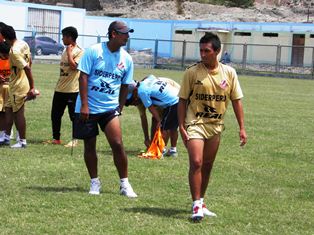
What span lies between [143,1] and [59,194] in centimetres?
7698

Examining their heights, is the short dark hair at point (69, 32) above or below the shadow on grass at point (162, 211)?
above

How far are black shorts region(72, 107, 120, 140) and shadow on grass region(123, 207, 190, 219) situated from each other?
1.08 m

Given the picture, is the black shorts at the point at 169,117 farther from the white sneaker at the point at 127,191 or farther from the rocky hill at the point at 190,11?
the rocky hill at the point at 190,11

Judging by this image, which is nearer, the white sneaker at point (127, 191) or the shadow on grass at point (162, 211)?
the shadow on grass at point (162, 211)

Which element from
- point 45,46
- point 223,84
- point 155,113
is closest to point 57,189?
point 223,84

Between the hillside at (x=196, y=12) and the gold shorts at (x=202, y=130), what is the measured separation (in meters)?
63.9

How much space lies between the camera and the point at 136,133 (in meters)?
14.7

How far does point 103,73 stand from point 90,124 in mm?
600

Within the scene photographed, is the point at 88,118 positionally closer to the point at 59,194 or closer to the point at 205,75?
the point at 59,194

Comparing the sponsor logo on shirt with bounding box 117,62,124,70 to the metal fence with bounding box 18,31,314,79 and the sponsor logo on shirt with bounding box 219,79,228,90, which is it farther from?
the metal fence with bounding box 18,31,314,79

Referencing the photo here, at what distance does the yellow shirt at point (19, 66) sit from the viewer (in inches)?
450

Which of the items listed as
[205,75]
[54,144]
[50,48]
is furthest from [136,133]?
[50,48]

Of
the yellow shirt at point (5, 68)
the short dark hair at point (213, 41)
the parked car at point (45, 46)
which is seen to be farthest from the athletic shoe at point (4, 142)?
the parked car at point (45, 46)

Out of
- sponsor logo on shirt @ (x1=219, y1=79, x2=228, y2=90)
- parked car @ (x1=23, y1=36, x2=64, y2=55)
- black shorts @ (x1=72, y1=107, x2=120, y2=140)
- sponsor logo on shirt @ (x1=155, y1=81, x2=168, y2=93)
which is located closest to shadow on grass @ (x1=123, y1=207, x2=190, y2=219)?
black shorts @ (x1=72, y1=107, x2=120, y2=140)
